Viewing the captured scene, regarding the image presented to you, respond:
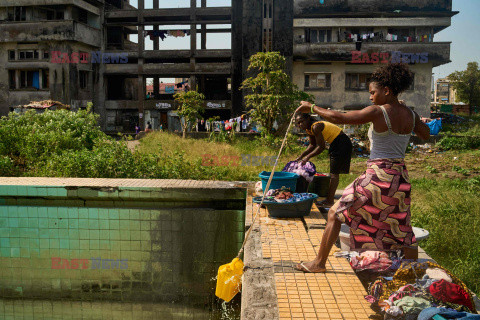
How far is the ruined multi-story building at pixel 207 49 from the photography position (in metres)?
30.0

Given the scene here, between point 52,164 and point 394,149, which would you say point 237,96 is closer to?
point 52,164

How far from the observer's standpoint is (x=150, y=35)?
36062mm

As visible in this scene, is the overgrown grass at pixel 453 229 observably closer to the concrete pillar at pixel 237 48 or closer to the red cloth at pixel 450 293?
the red cloth at pixel 450 293

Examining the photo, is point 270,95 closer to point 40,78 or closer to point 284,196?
point 284,196

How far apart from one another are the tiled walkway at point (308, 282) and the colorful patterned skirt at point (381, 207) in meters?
0.44

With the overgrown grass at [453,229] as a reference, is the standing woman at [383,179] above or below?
above

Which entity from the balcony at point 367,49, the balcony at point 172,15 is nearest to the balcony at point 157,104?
A: the balcony at point 172,15

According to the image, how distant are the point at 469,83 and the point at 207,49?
22.5 metres

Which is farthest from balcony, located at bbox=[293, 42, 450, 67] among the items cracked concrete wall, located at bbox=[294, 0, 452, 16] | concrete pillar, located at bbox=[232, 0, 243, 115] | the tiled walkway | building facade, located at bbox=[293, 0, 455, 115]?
the tiled walkway

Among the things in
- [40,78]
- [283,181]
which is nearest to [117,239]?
[283,181]

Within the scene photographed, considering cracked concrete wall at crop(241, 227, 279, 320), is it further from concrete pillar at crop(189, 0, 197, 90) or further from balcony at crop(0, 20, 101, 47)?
balcony at crop(0, 20, 101, 47)

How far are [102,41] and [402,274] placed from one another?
36375 millimetres

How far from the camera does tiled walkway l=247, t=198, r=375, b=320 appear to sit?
3199 mm

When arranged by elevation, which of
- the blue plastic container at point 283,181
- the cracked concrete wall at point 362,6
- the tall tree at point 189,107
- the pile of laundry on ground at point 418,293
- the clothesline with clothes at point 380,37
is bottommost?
the pile of laundry on ground at point 418,293
